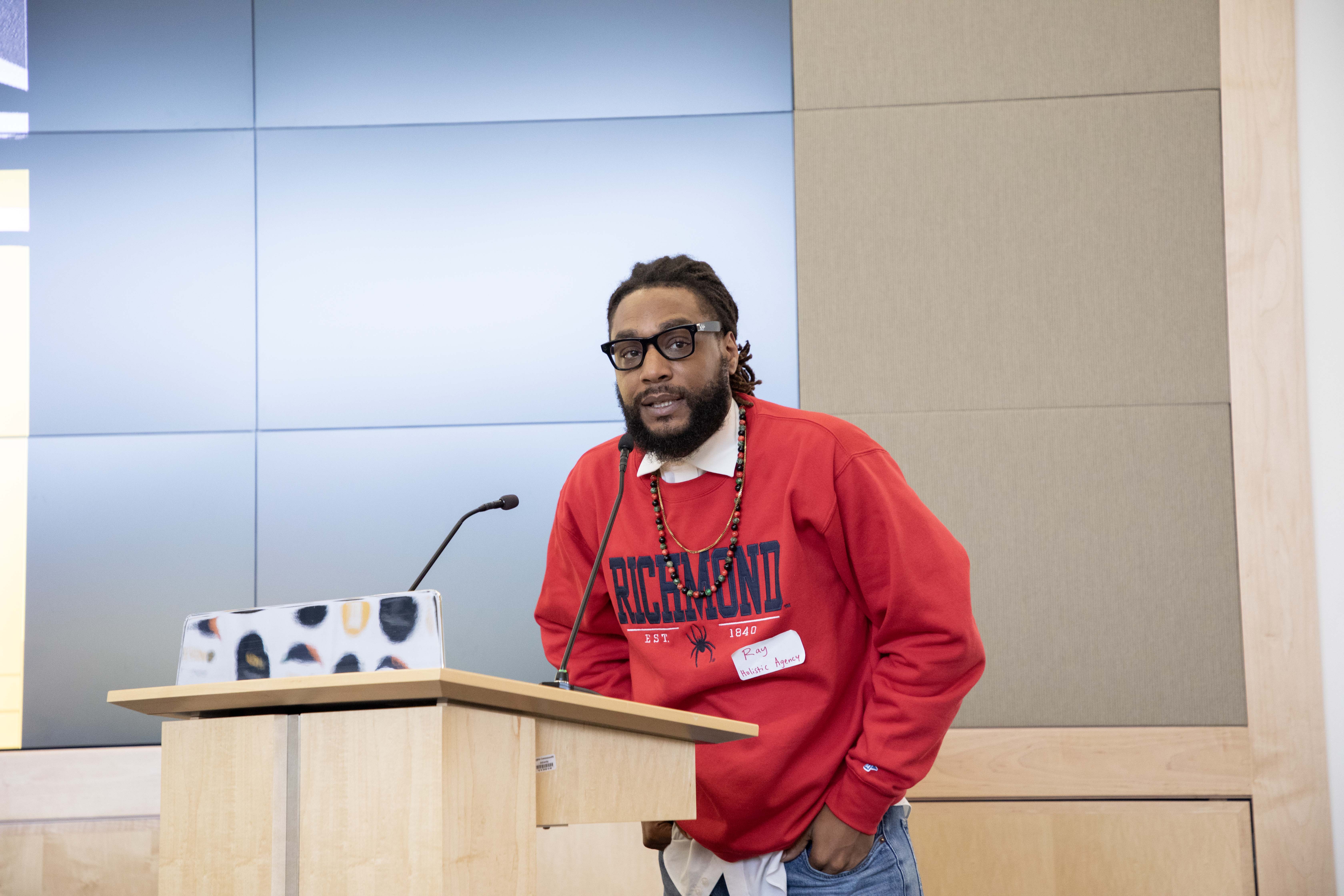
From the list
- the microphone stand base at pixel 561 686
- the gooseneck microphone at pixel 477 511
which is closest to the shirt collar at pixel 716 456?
the gooseneck microphone at pixel 477 511

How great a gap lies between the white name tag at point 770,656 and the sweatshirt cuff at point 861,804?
0.18m

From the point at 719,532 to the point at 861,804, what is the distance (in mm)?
469

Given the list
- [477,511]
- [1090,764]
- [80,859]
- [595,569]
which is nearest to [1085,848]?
[1090,764]

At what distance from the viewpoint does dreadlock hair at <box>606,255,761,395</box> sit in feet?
5.94

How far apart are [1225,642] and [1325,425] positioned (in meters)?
0.65

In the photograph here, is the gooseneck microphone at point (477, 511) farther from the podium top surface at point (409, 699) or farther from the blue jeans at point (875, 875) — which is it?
the blue jeans at point (875, 875)

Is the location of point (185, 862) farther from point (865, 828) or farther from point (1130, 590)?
point (1130, 590)

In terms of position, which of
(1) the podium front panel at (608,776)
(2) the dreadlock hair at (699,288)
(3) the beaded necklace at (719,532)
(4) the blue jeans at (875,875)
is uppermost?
(2) the dreadlock hair at (699,288)

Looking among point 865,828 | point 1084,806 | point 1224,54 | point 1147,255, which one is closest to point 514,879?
point 865,828

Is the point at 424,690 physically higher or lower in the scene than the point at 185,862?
higher

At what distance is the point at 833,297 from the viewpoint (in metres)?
2.90

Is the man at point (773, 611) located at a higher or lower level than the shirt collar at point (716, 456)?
lower

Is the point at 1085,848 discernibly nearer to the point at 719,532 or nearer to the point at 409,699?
the point at 719,532

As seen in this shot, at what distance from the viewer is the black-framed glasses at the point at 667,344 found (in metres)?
1.72
